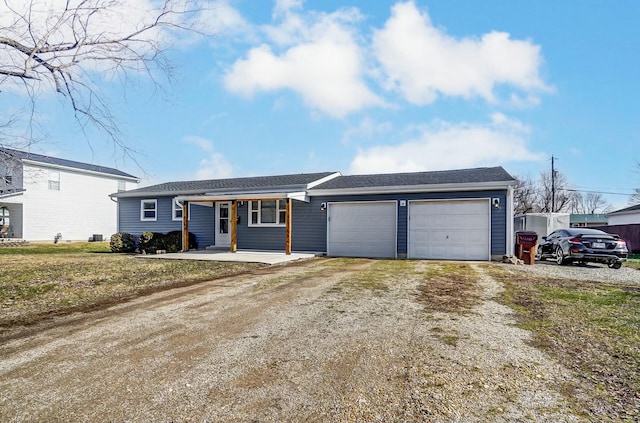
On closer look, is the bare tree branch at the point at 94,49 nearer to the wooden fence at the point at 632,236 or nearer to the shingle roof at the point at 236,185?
Result: the shingle roof at the point at 236,185

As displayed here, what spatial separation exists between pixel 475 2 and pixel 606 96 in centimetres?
897

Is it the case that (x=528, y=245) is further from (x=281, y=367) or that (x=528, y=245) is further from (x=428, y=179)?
(x=281, y=367)

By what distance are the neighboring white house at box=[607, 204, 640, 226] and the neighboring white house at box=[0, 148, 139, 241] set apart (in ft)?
118

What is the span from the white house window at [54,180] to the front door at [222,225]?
13813 millimetres

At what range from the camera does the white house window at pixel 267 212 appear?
51.4 feet

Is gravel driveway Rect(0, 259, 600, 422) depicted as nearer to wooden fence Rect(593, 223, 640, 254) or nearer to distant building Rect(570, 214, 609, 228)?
wooden fence Rect(593, 223, 640, 254)

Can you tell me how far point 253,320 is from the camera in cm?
480

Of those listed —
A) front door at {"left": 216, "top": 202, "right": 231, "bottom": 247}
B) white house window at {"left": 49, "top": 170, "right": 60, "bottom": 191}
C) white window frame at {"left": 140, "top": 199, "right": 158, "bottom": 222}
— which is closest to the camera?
front door at {"left": 216, "top": 202, "right": 231, "bottom": 247}

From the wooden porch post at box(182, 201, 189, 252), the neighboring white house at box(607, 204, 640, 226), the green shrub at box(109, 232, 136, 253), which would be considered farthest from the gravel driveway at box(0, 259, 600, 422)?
the neighboring white house at box(607, 204, 640, 226)

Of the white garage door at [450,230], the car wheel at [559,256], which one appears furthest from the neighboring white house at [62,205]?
the car wheel at [559,256]

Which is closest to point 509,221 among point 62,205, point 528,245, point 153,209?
point 528,245

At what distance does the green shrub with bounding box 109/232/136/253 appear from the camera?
16125mm

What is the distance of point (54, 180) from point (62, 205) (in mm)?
1646

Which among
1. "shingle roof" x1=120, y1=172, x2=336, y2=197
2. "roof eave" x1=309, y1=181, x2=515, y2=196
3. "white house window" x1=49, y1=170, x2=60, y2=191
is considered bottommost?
"roof eave" x1=309, y1=181, x2=515, y2=196
